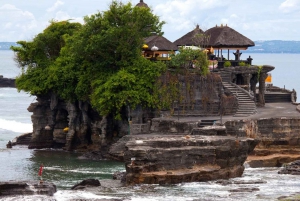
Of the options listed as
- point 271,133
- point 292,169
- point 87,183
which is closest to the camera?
point 87,183

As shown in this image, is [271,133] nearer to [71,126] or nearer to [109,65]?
[109,65]

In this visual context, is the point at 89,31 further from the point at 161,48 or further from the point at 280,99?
the point at 280,99

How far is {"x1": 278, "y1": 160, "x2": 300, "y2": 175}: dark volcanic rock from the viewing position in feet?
194

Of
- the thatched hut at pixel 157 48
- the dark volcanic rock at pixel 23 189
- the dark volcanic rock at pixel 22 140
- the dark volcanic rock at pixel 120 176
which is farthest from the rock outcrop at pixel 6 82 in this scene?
the dark volcanic rock at pixel 23 189

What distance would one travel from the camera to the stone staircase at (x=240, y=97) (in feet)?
228

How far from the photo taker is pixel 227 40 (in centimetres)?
7500

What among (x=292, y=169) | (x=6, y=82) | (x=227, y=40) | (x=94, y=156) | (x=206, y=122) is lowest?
(x=292, y=169)

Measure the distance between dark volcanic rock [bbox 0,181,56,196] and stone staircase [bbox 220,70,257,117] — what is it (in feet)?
70.9

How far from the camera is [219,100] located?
6969cm

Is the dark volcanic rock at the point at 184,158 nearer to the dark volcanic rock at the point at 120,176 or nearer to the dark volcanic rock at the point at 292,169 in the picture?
the dark volcanic rock at the point at 120,176

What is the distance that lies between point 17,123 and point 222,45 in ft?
117

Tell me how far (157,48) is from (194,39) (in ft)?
16.6

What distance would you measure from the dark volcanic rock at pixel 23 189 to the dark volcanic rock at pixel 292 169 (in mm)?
16519

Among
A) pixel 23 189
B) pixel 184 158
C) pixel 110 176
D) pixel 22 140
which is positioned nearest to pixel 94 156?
pixel 110 176
